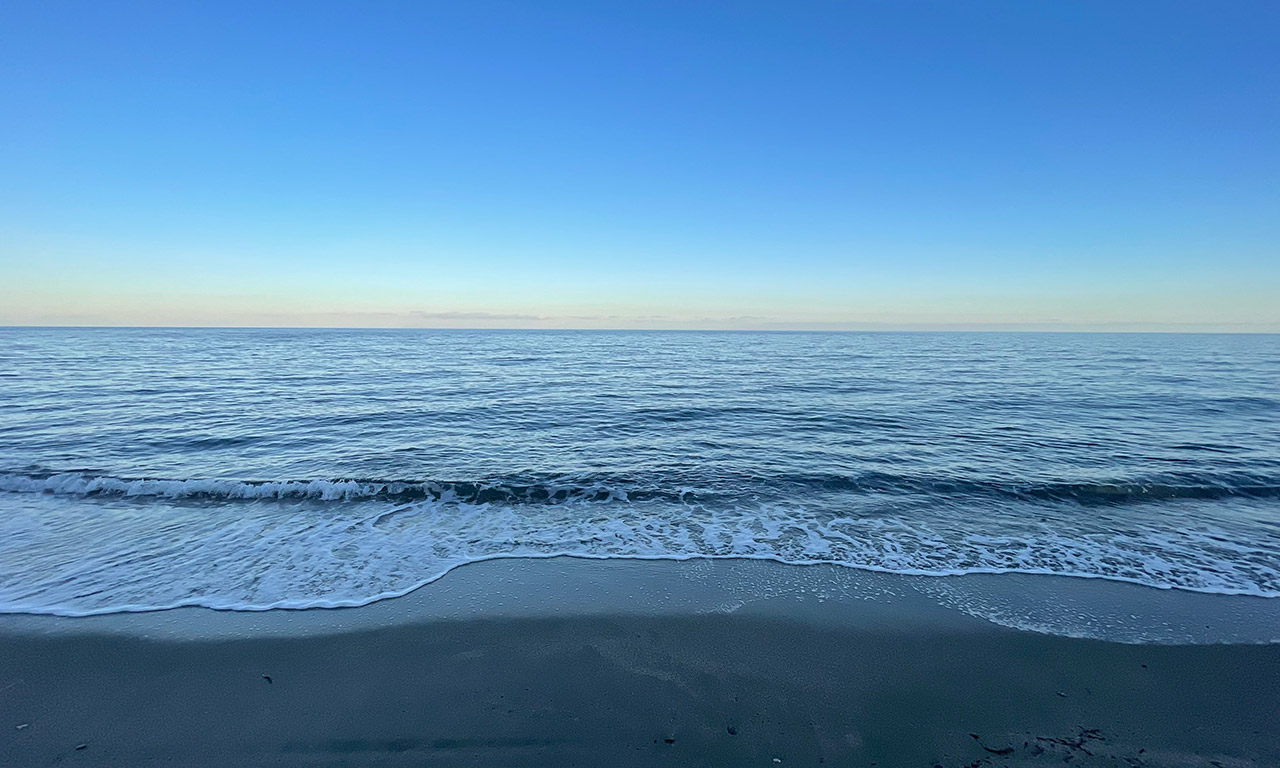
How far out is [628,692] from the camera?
5309 millimetres

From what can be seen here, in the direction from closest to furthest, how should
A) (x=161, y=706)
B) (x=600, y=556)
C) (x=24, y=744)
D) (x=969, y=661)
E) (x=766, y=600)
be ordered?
(x=24, y=744) → (x=161, y=706) → (x=969, y=661) → (x=766, y=600) → (x=600, y=556)

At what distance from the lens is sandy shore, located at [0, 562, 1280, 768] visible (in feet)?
15.0

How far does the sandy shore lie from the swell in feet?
16.1

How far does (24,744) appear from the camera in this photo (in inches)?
183

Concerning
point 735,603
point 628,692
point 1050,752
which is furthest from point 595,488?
point 1050,752

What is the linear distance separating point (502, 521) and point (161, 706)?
18.2 ft

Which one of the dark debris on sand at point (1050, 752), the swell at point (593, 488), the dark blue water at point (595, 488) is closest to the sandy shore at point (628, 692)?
the dark debris on sand at point (1050, 752)

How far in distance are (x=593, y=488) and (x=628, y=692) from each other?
6.94m

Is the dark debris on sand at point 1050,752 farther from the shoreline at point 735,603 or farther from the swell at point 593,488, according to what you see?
the swell at point 593,488

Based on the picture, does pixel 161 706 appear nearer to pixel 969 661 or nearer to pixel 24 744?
pixel 24 744

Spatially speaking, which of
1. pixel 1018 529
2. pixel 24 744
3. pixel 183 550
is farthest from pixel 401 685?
pixel 1018 529

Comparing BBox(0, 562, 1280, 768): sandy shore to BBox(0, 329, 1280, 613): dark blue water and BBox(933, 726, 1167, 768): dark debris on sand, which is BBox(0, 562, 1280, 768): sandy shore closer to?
BBox(933, 726, 1167, 768): dark debris on sand

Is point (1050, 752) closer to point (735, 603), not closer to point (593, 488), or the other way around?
point (735, 603)

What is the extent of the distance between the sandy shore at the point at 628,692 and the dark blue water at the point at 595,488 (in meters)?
1.33
